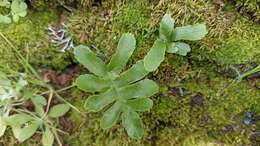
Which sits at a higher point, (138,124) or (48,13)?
(48,13)

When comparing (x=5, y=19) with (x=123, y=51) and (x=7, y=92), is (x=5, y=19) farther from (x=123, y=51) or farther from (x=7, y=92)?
(x=123, y=51)

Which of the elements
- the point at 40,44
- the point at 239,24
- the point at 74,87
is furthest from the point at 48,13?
the point at 239,24

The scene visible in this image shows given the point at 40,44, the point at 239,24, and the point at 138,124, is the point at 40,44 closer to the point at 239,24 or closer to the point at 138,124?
the point at 138,124

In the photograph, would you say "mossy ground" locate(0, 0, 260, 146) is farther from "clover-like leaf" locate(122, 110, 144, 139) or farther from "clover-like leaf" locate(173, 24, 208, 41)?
"clover-like leaf" locate(122, 110, 144, 139)

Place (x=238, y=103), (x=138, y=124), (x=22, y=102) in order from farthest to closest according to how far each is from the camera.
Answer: (x=22, y=102) < (x=238, y=103) < (x=138, y=124)

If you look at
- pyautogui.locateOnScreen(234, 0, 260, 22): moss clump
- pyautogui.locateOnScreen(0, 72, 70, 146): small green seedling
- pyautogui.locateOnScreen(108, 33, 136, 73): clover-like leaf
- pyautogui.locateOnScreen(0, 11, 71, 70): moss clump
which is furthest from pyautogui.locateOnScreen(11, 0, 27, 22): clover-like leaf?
pyautogui.locateOnScreen(234, 0, 260, 22): moss clump
